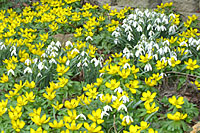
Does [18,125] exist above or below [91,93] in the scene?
below

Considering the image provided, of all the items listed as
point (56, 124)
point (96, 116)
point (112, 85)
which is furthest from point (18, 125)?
point (112, 85)

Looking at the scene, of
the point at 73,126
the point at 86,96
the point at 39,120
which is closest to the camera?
the point at 73,126

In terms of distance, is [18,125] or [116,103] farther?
[116,103]

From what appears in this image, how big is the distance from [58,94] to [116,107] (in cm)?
68

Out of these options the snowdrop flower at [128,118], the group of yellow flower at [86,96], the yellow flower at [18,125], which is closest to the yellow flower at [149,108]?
the group of yellow flower at [86,96]

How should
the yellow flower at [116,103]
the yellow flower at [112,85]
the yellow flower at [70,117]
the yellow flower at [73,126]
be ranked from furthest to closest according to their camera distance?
the yellow flower at [112,85] → the yellow flower at [116,103] → the yellow flower at [70,117] → the yellow flower at [73,126]

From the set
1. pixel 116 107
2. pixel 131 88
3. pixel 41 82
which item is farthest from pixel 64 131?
pixel 41 82

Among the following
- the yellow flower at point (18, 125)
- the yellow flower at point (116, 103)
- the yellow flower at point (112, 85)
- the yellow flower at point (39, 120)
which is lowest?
the yellow flower at point (18, 125)

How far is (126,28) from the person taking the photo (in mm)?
3508

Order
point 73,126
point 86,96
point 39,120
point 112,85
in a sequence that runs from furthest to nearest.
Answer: point 86,96 → point 112,85 → point 39,120 → point 73,126

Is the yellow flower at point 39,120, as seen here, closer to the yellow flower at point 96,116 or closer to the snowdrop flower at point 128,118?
the yellow flower at point 96,116

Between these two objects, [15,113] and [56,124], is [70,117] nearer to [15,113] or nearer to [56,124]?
[56,124]

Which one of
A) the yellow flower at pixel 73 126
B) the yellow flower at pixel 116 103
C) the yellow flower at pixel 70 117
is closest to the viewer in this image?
the yellow flower at pixel 73 126

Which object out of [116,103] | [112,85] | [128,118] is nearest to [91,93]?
[112,85]
